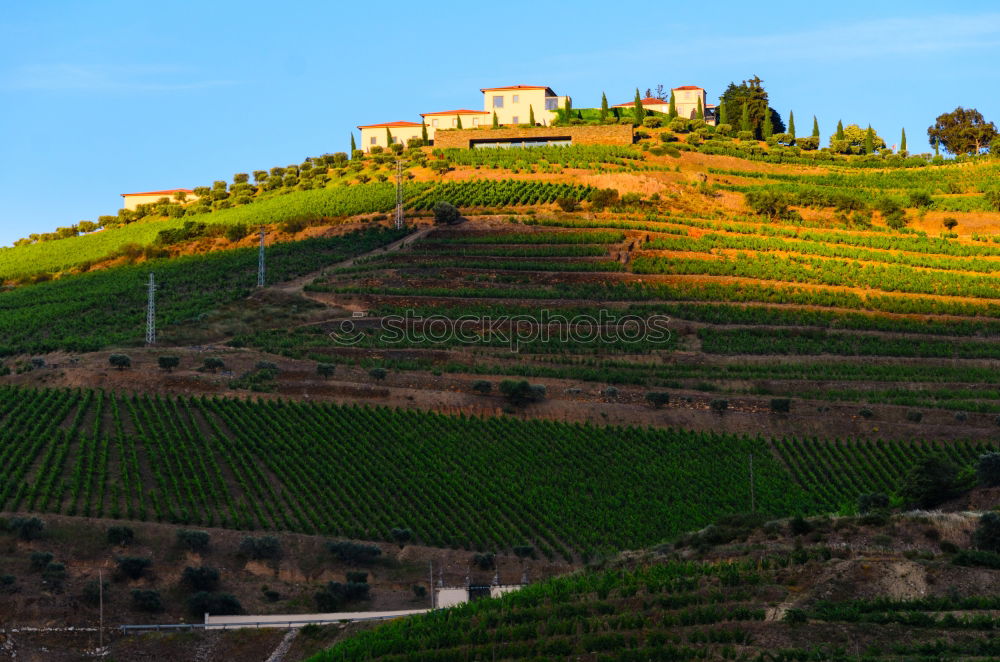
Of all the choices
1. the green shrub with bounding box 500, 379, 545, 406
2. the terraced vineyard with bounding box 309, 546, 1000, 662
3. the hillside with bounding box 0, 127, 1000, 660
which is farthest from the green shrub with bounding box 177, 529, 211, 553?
the green shrub with bounding box 500, 379, 545, 406

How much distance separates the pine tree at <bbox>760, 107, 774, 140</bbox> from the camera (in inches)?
4003

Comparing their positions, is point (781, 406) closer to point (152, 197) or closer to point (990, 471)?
point (990, 471)

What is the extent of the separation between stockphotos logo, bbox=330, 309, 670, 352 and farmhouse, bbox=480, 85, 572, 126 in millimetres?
43217

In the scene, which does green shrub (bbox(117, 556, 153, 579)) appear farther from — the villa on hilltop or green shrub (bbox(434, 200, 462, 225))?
the villa on hilltop

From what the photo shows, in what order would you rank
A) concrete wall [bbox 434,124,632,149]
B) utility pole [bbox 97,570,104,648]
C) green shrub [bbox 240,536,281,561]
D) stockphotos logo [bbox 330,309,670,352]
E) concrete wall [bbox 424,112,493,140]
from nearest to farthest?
utility pole [bbox 97,570,104,648]
green shrub [bbox 240,536,281,561]
stockphotos logo [bbox 330,309,670,352]
concrete wall [bbox 434,124,632,149]
concrete wall [bbox 424,112,493,140]

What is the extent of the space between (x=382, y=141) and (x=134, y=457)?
67.8 metres

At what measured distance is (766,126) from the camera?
102000 millimetres

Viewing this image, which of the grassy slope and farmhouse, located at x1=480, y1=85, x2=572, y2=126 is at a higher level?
farmhouse, located at x1=480, y1=85, x2=572, y2=126

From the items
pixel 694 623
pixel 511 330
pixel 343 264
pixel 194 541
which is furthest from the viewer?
pixel 343 264

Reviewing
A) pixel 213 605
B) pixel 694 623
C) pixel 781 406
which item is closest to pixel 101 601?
pixel 213 605

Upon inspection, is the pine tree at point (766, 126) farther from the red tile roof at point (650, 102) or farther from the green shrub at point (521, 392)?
the green shrub at point (521, 392)

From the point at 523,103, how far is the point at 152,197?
3249 centimetres

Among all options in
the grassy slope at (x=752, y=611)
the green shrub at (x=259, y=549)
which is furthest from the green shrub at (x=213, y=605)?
the grassy slope at (x=752, y=611)

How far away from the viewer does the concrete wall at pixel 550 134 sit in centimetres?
9412
